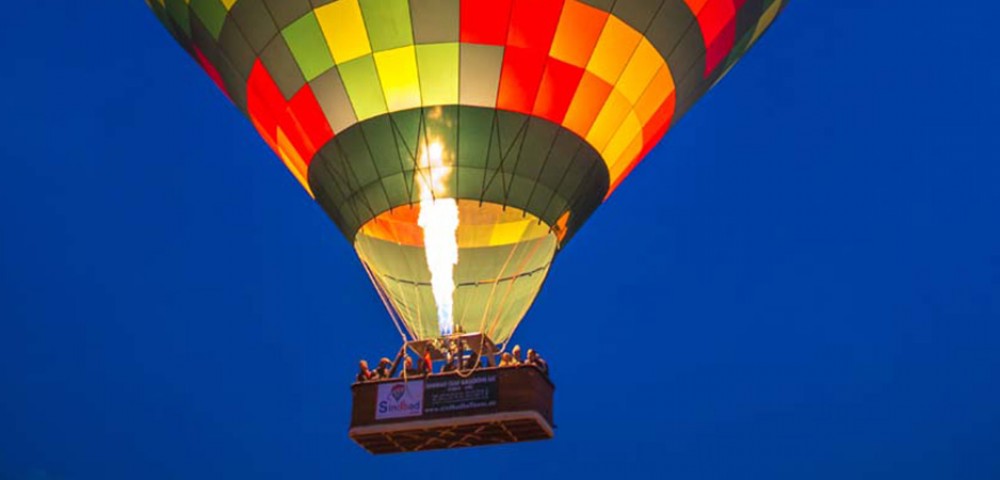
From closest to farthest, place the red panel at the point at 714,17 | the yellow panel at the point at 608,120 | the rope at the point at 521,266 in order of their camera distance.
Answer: the yellow panel at the point at 608,120
the red panel at the point at 714,17
the rope at the point at 521,266

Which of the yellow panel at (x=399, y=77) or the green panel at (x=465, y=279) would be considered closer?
the yellow panel at (x=399, y=77)

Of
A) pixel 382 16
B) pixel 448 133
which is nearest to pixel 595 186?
pixel 448 133

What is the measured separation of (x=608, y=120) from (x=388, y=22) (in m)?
1.87

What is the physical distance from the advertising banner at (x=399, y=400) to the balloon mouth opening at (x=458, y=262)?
41.5 inches

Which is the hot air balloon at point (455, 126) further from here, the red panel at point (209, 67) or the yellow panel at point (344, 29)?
the red panel at point (209, 67)

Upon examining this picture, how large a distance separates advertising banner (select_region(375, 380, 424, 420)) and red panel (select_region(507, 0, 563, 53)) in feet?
8.39

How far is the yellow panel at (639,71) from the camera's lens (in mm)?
10758

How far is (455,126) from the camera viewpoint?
10477 millimetres

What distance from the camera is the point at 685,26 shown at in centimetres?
1091

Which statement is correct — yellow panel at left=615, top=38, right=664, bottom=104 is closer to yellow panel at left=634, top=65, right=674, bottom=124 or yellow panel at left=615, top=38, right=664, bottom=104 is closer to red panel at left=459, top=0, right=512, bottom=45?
yellow panel at left=634, top=65, right=674, bottom=124

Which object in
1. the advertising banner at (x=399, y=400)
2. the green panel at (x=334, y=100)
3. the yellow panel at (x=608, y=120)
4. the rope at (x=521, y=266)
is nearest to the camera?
the advertising banner at (x=399, y=400)

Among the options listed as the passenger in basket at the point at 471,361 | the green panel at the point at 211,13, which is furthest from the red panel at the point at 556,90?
the green panel at the point at 211,13

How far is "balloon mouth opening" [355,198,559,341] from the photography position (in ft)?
35.9

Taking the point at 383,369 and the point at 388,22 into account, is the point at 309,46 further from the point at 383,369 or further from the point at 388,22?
the point at 383,369
